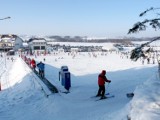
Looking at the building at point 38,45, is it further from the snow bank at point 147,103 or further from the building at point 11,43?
the snow bank at point 147,103

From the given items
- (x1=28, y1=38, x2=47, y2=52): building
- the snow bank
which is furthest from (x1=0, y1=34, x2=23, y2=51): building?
the snow bank

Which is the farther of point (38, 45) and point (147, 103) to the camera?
point (38, 45)

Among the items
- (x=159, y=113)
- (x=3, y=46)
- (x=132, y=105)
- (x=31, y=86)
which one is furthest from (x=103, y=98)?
(x=3, y=46)

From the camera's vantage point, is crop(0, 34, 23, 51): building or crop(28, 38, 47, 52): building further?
crop(0, 34, 23, 51): building

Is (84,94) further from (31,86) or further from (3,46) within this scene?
(3,46)

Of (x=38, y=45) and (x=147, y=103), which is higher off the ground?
(x=147, y=103)

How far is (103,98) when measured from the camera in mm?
17797

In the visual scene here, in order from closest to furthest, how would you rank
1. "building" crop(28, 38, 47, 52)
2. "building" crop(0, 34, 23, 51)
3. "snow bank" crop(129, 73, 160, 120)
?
"snow bank" crop(129, 73, 160, 120), "building" crop(28, 38, 47, 52), "building" crop(0, 34, 23, 51)

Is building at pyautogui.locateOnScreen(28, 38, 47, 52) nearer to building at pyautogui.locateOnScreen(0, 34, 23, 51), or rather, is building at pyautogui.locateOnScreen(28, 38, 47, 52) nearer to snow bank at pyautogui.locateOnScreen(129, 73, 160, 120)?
building at pyautogui.locateOnScreen(0, 34, 23, 51)

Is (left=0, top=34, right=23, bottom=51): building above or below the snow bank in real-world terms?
below

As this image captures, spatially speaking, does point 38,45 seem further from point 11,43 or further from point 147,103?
point 147,103

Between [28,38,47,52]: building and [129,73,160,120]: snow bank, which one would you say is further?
[28,38,47,52]: building

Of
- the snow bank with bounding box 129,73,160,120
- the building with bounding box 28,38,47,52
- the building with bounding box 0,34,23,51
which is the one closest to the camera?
the snow bank with bounding box 129,73,160,120

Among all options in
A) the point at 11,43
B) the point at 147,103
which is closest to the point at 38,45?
the point at 11,43
